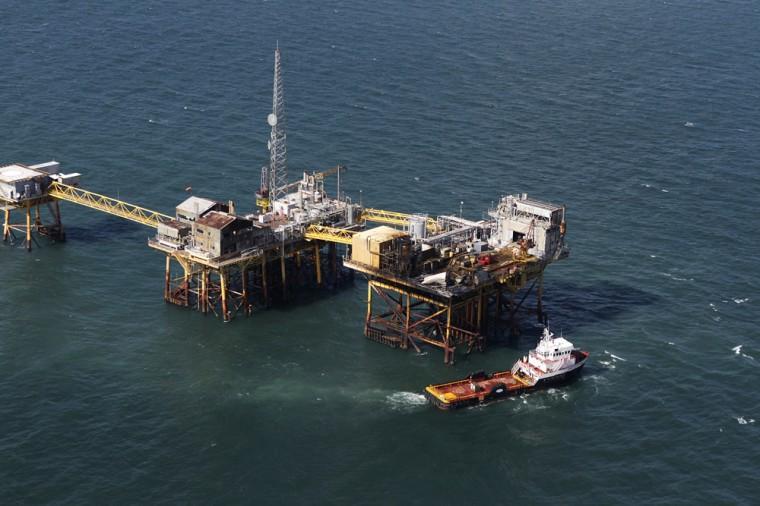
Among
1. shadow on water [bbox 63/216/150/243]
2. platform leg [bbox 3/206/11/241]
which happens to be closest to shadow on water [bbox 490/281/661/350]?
shadow on water [bbox 63/216/150/243]

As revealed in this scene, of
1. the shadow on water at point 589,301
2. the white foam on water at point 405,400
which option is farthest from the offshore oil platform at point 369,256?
the white foam on water at point 405,400

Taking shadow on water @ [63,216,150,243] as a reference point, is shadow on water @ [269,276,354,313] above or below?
below

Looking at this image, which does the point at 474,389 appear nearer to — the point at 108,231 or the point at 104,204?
the point at 104,204

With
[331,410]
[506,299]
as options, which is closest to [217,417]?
[331,410]

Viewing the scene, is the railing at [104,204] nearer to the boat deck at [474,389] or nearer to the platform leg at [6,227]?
the platform leg at [6,227]

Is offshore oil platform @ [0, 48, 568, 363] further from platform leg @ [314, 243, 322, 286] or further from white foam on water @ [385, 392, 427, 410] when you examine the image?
white foam on water @ [385, 392, 427, 410]

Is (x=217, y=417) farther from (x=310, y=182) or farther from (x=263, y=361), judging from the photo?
(x=310, y=182)

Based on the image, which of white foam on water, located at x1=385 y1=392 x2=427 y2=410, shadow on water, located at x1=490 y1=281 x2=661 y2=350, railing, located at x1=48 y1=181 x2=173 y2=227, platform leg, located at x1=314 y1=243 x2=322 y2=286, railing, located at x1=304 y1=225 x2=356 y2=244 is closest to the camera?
white foam on water, located at x1=385 y1=392 x2=427 y2=410
